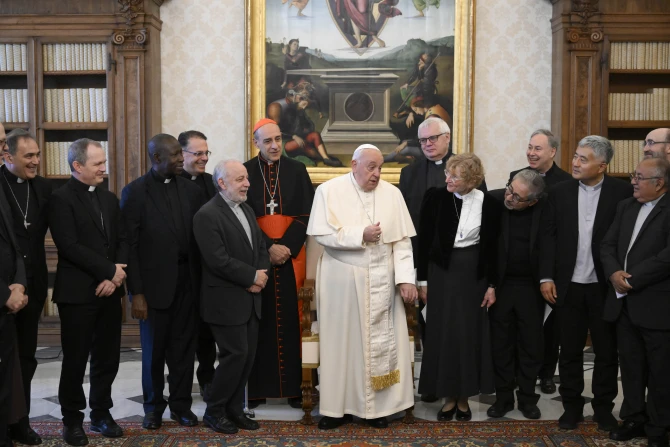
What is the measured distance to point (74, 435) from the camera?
4.23 metres

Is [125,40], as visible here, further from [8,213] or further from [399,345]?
[399,345]

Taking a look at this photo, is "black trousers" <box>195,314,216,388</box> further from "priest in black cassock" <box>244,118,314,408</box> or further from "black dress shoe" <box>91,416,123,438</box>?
"black dress shoe" <box>91,416,123,438</box>

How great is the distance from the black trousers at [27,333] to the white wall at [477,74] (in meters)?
2.98

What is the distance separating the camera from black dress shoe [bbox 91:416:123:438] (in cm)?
434

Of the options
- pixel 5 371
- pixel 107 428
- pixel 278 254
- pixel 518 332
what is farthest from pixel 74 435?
pixel 518 332

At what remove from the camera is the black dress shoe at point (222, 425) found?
4.41 meters

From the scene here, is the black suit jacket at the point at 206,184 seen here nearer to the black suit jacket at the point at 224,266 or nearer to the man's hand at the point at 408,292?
the black suit jacket at the point at 224,266

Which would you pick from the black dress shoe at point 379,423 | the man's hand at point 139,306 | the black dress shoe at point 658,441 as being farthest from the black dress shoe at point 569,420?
the man's hand at point 139,306

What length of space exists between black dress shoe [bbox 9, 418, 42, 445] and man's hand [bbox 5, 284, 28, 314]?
0.79m

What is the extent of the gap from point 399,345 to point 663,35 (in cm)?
401

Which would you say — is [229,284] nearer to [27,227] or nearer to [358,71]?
[27,227]

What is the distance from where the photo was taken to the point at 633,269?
4.16 metres

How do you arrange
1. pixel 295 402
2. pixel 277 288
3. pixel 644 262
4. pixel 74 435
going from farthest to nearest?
1. pixel 295 402
2. pixel 277 288
3. pixel 74 435
4. pixel 644 262

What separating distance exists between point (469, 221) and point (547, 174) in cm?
103
